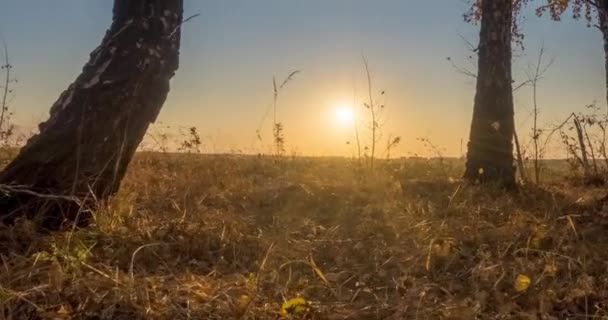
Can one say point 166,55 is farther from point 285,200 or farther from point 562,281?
point 562,281

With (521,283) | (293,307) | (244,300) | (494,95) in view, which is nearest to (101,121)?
(244,300)

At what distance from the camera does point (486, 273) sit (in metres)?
3.53

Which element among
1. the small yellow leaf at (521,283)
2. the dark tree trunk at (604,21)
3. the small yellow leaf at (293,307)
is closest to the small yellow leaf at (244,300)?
the small yellow leaf at (293,307)

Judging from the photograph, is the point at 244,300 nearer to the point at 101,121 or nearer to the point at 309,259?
the point at 309,259

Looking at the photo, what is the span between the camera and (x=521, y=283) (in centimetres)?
336

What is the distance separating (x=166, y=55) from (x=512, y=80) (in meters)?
4.73

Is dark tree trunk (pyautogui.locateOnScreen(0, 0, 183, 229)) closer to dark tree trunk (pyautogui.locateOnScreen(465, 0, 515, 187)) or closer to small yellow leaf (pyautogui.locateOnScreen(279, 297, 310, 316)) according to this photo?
small yellow leaf (pyautogui.locateOnScreen(279, 297, 310, 316))

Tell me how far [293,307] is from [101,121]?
6.73 feet

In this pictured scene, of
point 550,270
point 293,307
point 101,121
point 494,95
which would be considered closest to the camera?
point 293,307

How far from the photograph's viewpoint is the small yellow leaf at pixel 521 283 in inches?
131

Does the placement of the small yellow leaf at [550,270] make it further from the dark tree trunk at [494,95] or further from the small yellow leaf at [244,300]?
the dark tree trunk at [494,95]

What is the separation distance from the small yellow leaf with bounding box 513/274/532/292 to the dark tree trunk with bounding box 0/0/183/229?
251cm

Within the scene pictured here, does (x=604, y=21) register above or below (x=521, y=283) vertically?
above

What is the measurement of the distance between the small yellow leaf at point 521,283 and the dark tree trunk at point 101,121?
251 centimetres
